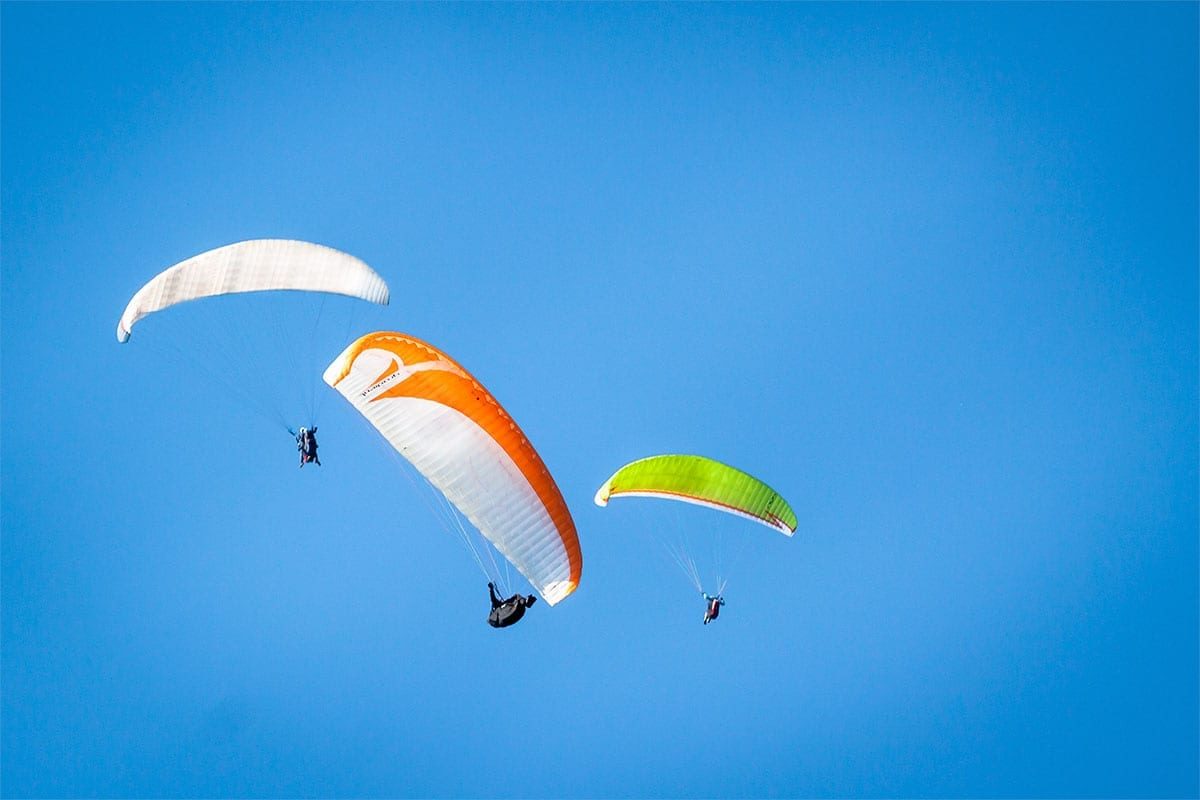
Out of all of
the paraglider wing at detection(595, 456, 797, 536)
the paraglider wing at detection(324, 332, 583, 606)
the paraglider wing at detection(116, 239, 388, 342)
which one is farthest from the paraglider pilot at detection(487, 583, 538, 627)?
the paraglider wing at detection(116, 239, 388, 342)

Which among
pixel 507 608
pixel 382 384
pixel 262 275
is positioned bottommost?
pixel 507 608

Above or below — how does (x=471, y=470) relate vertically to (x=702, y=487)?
below

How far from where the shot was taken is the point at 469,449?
22422 mm

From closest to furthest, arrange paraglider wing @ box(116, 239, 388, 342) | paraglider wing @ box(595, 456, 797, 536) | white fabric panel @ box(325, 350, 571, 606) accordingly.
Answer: paraglider wing @ box(116, 239, 388, 342) → white fabric panel @ box(325, 350, 571, 606) → paraglider wing @ box(595, 456, 797, 536)

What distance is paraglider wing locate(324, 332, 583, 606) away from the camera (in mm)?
22125

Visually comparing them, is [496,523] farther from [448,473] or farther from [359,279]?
[359,279]

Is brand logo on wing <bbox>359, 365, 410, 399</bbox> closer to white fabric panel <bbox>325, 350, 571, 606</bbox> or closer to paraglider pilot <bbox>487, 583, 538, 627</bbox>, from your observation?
white fabric panel <bbox>325, 350, 571, 606</bbox>

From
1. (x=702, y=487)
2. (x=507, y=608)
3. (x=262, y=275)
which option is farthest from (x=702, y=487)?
(x=262, y=275)

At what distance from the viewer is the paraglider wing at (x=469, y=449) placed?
22.1 m

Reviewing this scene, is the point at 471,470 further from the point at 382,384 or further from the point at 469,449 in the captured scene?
the point at 382,384

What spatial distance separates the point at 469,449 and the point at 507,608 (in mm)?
2577

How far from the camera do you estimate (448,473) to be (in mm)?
22516

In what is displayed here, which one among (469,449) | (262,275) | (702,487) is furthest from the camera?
(702,487)

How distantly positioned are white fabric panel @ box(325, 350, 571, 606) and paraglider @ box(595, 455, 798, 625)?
201 centimetres
